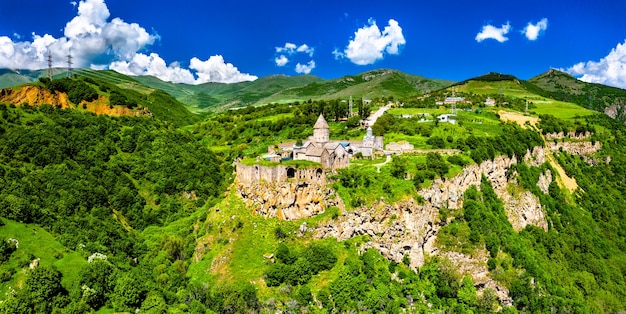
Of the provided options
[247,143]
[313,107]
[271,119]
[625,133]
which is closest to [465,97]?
[625,133]

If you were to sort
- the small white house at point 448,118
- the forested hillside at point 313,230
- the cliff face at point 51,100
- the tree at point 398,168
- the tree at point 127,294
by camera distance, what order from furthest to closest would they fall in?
the small white house at point 448,118 → the cliff face at point 51,100 → the tree at point 398,168 → the forested hillside at point 313,230 → the tree at point 127,294

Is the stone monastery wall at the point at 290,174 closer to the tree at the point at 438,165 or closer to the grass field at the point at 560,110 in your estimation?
the tree at the point at 438,165

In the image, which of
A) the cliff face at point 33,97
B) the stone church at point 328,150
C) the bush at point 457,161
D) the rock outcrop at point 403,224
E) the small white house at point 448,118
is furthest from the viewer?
the small white house at point 448,118

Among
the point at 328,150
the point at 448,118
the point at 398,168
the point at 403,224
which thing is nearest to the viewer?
the point at 403,224

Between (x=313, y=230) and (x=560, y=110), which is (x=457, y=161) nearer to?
(x=313, y=230)

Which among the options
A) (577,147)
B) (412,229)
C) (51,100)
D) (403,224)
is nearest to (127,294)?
(403,224)

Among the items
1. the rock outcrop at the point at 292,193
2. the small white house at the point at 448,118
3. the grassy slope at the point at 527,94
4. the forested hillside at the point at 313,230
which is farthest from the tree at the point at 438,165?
the grassy slope at the point at 527,94

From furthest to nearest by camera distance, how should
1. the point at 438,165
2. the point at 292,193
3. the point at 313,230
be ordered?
the point at 438,165 → the point at 292,193 → the point at 313,230

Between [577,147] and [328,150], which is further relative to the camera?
[577,147]

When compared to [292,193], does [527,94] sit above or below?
above

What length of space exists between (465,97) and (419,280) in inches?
4452

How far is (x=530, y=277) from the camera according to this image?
52.6 m

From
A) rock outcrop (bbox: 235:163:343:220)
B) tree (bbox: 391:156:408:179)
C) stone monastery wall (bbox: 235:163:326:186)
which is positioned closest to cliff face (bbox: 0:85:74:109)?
stone monastery wall (bbox: 235:163:326:186)

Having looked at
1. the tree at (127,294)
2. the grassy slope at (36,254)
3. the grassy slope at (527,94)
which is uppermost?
the grassy slope at (527,94)
